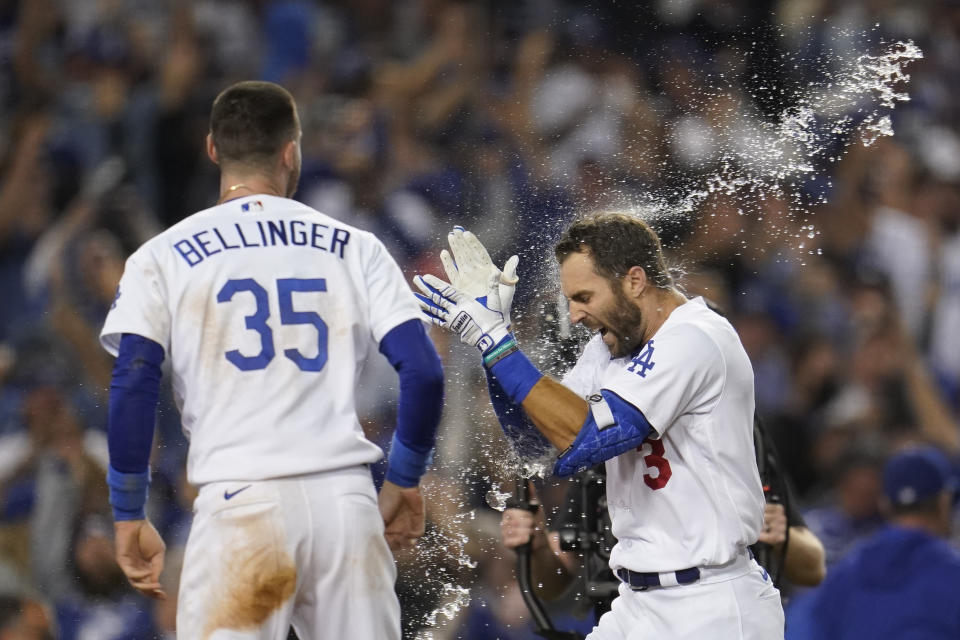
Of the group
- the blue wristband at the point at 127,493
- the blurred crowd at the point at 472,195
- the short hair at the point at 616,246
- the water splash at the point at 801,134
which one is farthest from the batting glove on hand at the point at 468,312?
the water splash at the point at 801,134

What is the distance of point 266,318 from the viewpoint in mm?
2832

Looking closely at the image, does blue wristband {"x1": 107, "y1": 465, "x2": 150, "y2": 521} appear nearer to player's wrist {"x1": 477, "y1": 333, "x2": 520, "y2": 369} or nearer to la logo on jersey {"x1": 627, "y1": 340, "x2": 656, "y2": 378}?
player's wrist {"x1": 477, "y1": 333, "x2": 520, "y2": 369}

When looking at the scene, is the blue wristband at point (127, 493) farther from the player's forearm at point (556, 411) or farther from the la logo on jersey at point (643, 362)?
the la logo on jersey at point (643, 362)

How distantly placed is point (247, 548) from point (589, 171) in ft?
11.7

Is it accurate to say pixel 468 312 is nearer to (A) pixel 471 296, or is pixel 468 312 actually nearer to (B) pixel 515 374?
(A) pixel 471 296

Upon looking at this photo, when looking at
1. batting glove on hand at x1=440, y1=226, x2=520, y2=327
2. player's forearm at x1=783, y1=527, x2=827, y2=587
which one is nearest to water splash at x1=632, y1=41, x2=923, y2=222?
player's forearm at x1=783, y1=527, x2=827, y2=587

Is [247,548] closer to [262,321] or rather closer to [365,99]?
[262,321]

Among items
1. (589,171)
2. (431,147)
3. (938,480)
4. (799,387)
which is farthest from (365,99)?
(938,480)

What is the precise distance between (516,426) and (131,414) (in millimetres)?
1405

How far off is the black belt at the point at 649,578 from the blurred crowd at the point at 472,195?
1.65 metres

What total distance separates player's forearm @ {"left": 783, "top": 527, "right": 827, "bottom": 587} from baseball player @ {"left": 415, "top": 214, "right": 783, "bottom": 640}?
978 millimetres

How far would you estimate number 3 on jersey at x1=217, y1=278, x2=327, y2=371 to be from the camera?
111 inches

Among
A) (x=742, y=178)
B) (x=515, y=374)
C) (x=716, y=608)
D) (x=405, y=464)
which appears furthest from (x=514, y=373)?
(x=742, y=178)

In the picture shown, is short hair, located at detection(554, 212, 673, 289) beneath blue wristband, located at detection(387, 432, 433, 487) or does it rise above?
above
